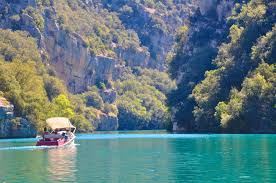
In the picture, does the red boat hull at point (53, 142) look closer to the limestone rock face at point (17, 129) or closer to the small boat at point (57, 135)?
the small boat at point (57, 135)

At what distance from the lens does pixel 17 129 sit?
526ft

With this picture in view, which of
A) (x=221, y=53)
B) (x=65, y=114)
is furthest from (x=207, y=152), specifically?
(x=65, y=114)

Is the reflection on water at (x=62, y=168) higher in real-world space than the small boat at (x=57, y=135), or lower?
lower

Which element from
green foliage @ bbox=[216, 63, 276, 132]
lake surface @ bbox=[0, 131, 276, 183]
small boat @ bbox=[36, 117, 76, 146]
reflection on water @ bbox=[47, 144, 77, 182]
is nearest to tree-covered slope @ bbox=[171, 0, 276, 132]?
green foliage @ bbox=[216, 63, 276, 132]

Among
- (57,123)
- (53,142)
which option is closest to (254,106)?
(57,123)

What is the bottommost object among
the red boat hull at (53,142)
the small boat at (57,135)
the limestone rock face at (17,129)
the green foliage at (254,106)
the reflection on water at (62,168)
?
the reflection on water at (62,168)

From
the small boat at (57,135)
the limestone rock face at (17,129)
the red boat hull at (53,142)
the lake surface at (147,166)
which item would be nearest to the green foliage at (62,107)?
the limestone rock face at (17,129)

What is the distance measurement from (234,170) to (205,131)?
111m

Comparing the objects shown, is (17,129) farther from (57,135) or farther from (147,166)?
(147,166)

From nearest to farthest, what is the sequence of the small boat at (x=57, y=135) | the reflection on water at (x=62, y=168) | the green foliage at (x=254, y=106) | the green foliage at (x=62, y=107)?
the reflection on water at (x=62, y=168) → the small boat at (x=57, y=135) → the green foliage at (x=254, y=106) → the green foliage at (x=62, y=107)

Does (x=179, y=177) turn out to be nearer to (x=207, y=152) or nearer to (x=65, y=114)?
(x=207, y=152)

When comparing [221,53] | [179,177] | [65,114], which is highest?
[221,53]

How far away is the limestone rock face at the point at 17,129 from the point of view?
513ft

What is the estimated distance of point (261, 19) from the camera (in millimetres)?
169000
